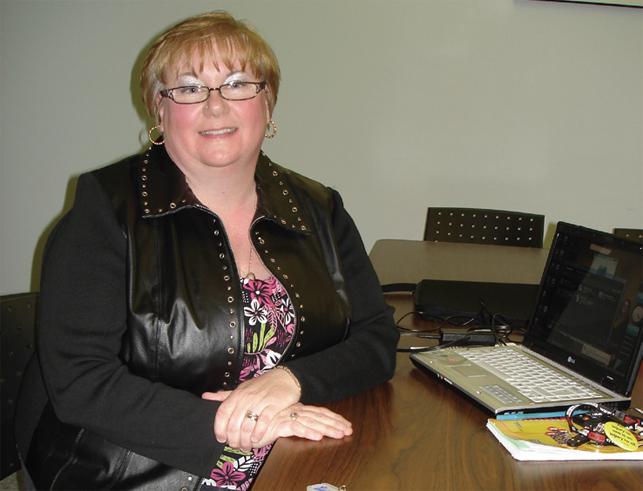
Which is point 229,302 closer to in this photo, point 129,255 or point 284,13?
point 129,255

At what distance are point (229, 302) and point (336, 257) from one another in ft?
1.00

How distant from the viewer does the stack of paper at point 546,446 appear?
1.05 metres

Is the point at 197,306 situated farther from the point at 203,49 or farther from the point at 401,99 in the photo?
the point at 401,99

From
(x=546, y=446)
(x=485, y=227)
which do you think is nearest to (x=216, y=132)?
(x=546, y=446)

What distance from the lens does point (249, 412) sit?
123cm

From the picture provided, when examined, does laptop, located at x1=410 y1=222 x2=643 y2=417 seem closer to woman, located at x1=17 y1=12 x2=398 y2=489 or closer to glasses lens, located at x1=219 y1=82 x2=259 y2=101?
woman, located at x1=17 y1=12 x2=398 y2=489

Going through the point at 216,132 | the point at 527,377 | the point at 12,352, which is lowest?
the point at 12,352

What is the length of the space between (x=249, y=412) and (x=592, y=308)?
613mm

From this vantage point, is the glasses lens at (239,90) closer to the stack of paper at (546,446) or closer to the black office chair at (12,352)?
the black office chair at (12,352)

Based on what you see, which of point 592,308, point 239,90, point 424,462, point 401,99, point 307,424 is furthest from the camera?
point 401,99

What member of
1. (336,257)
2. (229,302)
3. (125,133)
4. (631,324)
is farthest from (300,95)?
(631,324)

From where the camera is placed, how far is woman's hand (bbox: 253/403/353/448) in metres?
1.15

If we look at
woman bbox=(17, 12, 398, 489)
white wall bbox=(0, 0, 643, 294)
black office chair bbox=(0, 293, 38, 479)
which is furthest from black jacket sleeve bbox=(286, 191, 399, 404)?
white wall bbox=(0, 0, 643, 294)

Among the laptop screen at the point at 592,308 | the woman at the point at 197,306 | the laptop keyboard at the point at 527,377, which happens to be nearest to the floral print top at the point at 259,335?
the woman at the point at 197,306
